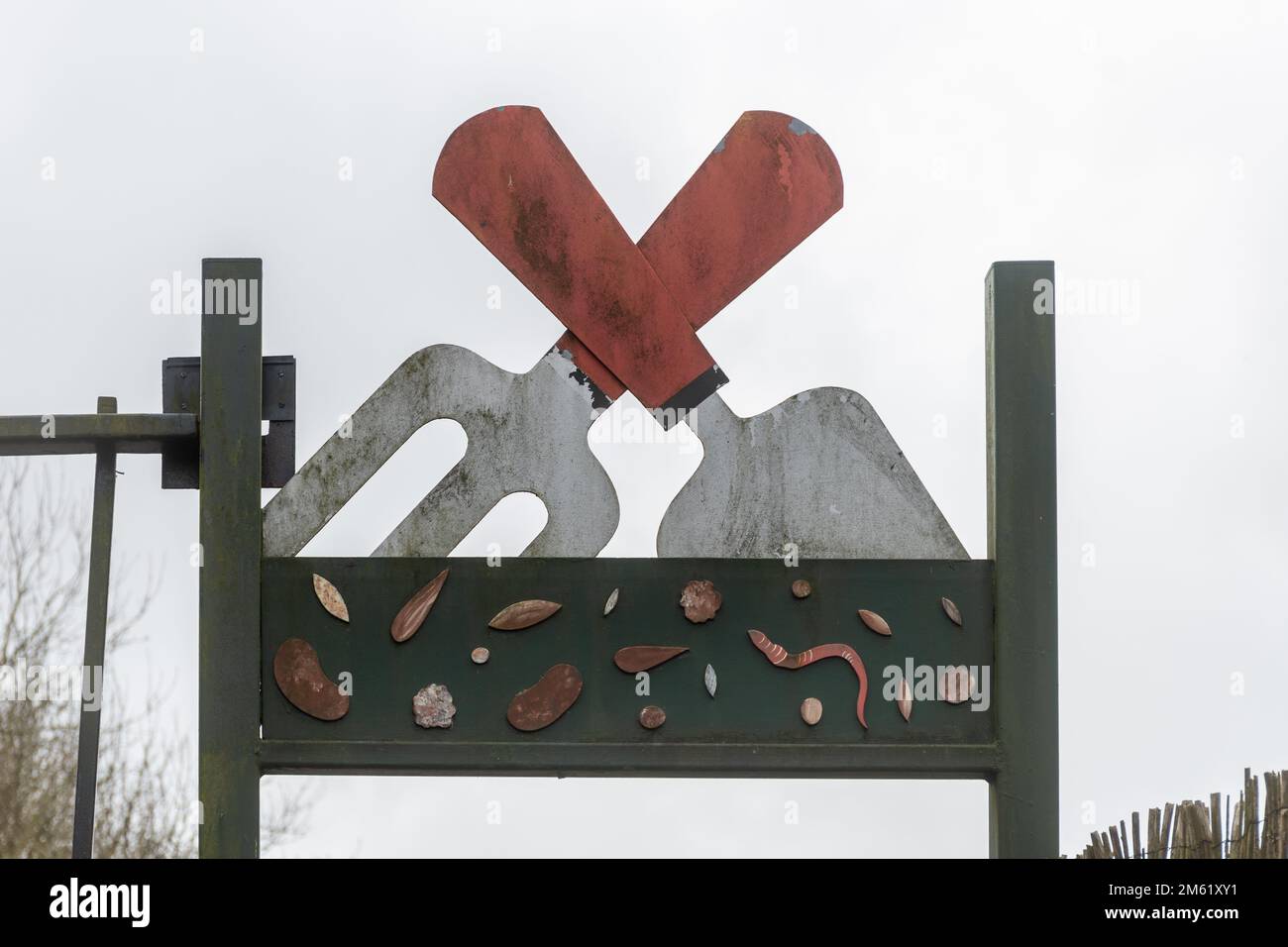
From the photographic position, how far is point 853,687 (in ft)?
15.1

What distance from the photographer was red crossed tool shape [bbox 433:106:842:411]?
15.6 ft

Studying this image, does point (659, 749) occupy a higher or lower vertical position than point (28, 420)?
lower

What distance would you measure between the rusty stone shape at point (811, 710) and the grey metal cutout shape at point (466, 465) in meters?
0.70

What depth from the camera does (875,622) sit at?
4605 millimetres

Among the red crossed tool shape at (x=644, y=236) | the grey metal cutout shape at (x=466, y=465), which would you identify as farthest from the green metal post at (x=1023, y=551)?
the grey metal cutout shape at (x=466, y=465)

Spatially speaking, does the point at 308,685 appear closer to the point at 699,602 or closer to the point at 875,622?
the point at 699,602

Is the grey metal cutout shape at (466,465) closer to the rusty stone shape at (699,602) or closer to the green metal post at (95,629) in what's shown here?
the rusty stone shape at (699,602)

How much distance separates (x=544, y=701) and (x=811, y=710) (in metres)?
0.72

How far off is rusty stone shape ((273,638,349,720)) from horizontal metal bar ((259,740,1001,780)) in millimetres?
93

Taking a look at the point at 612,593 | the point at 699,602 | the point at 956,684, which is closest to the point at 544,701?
the point at 612,593

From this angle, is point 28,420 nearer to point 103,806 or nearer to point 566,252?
point 566,252
